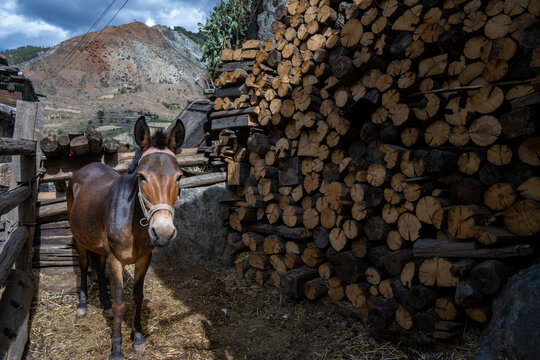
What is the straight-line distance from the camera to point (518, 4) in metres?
2.38

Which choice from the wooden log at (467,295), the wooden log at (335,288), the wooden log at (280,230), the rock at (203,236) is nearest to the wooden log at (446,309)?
the wooden log at (467,295)

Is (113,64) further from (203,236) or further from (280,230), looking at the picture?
(280,230)

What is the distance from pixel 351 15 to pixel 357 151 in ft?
5.03

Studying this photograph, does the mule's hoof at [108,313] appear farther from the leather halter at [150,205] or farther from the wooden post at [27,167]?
the leather halter at [150,205]

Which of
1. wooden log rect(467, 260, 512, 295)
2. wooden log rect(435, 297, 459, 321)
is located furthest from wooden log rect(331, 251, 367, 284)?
wooden log rect(467, 260, 512, 295)

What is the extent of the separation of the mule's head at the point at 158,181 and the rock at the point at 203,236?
2140mm

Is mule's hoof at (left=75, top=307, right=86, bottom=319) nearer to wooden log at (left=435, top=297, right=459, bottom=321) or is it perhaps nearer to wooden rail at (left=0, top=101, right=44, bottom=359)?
wooden rail at (left=0, top=101, right=44, bottom=359)

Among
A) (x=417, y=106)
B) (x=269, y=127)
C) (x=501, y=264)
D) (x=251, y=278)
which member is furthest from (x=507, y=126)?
(x=251, y=278)

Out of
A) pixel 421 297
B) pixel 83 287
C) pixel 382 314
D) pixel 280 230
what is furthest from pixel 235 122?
pixel 421 297

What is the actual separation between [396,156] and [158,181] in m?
2.13

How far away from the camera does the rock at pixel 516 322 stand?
196 cm

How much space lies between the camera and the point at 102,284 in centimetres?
379

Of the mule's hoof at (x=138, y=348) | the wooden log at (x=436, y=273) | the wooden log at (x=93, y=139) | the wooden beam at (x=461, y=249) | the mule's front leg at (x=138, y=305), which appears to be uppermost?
the wooden log at (x=93, y=139)

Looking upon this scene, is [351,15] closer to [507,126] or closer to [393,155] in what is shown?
[393,155]
